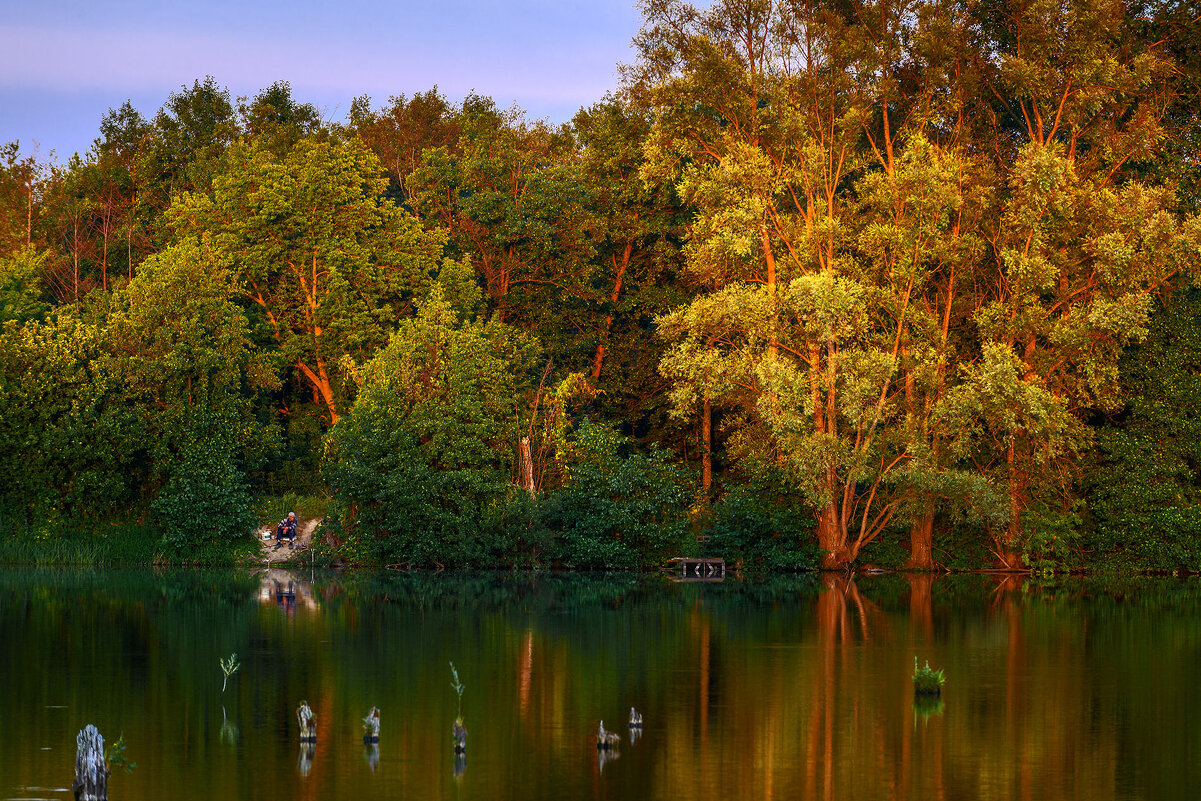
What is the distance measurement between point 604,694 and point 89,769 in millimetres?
8415

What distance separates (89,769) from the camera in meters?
13.2

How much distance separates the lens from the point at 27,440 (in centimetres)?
4453

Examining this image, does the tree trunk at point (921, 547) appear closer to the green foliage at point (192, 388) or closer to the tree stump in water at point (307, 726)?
the green foliage at point (192, 388)

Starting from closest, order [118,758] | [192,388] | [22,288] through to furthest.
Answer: [118,758] < [192,388] < [22,288]

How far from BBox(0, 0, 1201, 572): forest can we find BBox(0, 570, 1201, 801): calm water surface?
8291mm

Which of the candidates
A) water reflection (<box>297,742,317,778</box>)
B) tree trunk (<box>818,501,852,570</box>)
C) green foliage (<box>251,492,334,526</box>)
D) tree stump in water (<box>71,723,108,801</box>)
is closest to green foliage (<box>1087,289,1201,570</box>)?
tree trunk (<box>818,501,852,570</box>)

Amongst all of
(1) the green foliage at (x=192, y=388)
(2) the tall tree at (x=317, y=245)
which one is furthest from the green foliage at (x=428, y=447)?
(2) the tall tree at (x=317, y=245)

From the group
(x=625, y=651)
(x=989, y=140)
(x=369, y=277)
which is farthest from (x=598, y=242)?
(x=625, y=651)

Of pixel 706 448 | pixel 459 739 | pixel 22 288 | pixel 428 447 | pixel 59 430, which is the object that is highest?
pixel 22 288

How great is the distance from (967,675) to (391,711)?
9.36 m

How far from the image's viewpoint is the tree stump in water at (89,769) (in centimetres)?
1316

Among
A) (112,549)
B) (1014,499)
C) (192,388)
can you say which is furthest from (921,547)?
(112,549)

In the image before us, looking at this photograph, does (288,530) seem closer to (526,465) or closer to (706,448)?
(526,465)

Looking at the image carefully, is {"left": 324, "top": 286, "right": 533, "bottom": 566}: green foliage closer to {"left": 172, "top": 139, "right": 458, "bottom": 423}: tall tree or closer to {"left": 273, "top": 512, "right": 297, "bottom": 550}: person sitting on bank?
{"left": 273, "top": 512, "right": 297, "bottom": 550}: person sitting on bank
